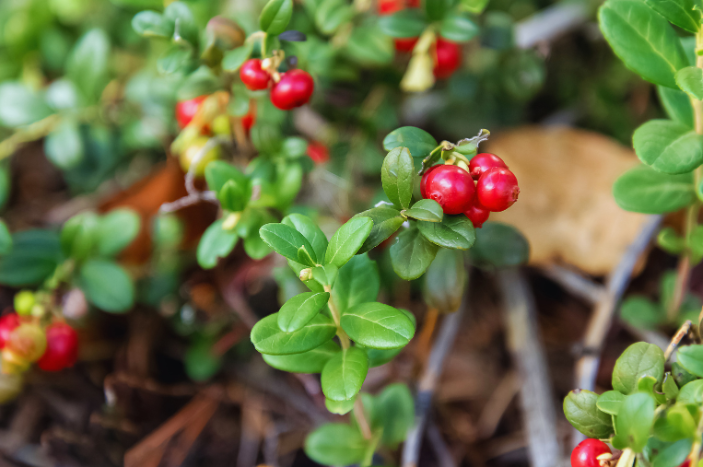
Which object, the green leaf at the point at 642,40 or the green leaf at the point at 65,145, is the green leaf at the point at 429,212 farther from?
the green leaf at the point at 65,145

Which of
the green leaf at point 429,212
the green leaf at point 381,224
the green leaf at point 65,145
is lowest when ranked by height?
the green leaf at point 65,145

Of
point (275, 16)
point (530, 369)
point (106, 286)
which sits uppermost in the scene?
point (275, 16)

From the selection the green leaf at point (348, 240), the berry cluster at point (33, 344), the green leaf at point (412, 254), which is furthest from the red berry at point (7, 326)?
the green leaf at point (412, 254)

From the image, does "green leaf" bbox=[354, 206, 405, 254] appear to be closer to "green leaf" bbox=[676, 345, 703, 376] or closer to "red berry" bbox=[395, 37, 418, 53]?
"green leaf" bbox=[676, 345, 703, 376]

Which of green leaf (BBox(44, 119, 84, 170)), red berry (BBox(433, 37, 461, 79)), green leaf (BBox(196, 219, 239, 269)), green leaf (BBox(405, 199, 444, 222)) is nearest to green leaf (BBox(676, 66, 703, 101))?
green leaf (BBox(405, 199, 444, 222))

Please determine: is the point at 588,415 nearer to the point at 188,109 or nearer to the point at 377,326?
the point at 377,326

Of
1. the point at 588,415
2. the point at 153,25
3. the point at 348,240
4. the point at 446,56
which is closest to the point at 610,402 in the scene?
the point at 588,415
